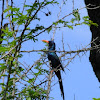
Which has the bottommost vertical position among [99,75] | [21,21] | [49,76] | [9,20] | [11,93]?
[11,93]

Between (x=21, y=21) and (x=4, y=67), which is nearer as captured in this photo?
(x=21, y=21)

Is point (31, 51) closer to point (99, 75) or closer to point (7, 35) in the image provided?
point (7, 35)

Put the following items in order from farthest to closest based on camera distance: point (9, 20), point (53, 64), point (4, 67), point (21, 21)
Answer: point (53, 64)
point (9, 20)
point (4, 67)
point (21, 21)

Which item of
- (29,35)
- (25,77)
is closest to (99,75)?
(25,77)

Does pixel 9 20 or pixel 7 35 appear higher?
pixel 9 20

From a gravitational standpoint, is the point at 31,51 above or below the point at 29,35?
below

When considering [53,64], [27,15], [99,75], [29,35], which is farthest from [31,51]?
[99,75]

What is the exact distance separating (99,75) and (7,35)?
6.66m

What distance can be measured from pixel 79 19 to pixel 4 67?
66.4 inches

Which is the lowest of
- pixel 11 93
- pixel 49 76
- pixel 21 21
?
pixel 11 93

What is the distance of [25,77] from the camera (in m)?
5.14

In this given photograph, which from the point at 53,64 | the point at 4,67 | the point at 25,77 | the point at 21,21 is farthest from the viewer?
the point at 53,64

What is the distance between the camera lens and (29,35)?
14.7ft

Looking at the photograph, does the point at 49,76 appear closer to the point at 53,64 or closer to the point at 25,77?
the point at 25,77
